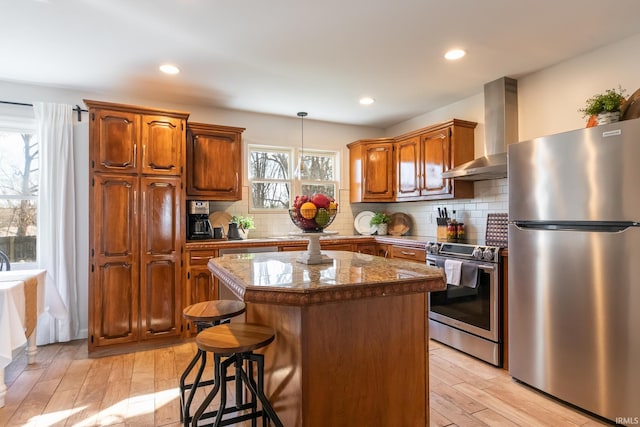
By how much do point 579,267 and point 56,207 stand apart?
4365mm

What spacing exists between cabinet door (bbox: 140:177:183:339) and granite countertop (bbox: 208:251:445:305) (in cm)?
173

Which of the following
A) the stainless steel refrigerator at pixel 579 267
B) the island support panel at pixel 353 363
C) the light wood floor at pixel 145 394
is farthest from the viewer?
the light wood floor at pixel 145 394

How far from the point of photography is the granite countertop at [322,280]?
132 centimetres

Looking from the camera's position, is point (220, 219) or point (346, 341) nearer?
point (346, 341)

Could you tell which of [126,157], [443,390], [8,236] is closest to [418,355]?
[443,390]

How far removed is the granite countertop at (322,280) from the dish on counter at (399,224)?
9.66 feet

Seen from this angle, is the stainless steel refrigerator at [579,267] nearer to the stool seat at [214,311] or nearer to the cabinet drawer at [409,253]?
the cabinet drawer at [409,253]

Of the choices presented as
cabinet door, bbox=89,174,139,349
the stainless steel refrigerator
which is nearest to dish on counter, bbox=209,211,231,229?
cabinet door, bbox=89,174,139,349

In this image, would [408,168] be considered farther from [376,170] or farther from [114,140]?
[114,140]

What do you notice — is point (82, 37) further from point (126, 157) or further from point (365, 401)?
point (365, 401)

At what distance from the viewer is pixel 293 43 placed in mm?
2709

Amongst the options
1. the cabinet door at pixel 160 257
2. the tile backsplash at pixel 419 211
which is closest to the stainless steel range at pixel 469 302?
the tile backsplash at pixel 419 211

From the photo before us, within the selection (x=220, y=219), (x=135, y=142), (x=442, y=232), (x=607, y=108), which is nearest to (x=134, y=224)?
(x=135, y=142)

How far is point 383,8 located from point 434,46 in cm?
70
